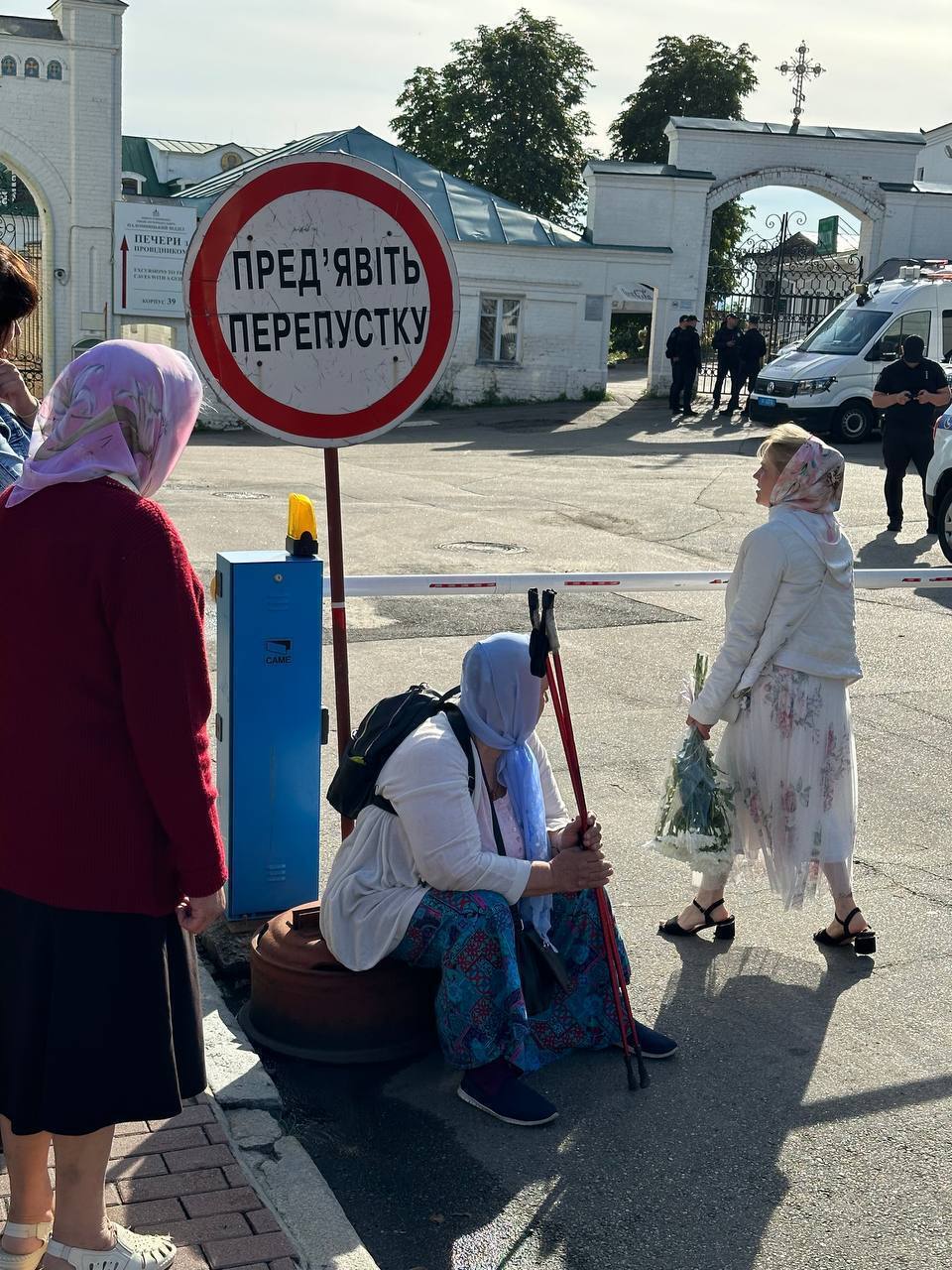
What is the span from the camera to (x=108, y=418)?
265 centimetres

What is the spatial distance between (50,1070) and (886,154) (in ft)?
102

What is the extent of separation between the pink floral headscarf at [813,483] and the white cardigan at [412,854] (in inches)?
61.6

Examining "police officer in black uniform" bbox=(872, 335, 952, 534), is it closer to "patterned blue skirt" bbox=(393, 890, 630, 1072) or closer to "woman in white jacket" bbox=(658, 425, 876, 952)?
"woman in white jacket" bbox=(658, 425, 876, 952)

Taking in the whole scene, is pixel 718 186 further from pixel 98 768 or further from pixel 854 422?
pixel 98 768

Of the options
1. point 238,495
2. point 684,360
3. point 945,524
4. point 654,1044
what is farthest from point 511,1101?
point 684,360

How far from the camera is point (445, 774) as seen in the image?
12.1 feet

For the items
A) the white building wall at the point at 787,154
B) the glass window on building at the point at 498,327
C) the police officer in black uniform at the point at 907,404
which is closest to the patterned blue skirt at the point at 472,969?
the police officer in black uniform at the point at 907,404

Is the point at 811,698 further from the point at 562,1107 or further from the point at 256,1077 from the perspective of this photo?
the point at 256,1077

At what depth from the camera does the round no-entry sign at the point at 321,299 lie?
3785mm

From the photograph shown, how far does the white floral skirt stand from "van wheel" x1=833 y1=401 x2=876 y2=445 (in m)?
18.3

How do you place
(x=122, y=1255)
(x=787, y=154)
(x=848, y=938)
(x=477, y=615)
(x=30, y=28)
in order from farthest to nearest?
(x=787, y=154)
(x=30, y=28)
(x=477, y=615)
(x=848, y=938)
(x=122, y=1255)

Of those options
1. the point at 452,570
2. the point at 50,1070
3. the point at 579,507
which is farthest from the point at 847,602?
the point at 579,507

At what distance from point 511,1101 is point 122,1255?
1191mm

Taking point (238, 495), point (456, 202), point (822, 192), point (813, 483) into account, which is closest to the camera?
Result: point (813, 483)
